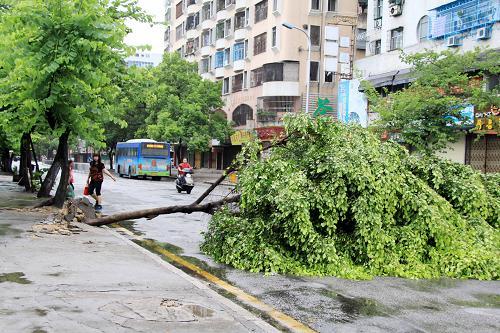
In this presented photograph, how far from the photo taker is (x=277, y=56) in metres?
44.8

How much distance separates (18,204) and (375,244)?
12559mm

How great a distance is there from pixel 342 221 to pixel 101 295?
4287 millimetres

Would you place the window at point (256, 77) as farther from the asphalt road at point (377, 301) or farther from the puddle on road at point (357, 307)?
the puddle on road at point (357, 307)

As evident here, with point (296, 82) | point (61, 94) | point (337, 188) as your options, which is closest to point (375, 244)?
point (337, 188)

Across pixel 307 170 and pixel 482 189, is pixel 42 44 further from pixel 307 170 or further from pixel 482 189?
pixel 482 189

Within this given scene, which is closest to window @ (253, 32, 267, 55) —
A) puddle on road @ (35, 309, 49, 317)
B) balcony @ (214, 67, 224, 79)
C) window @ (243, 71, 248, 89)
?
window @ (243, 71, 248, 89)

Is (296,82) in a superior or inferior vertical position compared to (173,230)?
superior

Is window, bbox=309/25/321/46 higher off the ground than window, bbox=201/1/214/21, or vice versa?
window, bbox=201/1/214/21

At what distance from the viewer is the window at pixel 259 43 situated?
1847 inches

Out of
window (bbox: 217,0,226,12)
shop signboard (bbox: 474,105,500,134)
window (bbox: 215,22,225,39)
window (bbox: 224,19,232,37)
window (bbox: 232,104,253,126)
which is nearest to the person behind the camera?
shop signboard (bbox: 474,105,500,134)

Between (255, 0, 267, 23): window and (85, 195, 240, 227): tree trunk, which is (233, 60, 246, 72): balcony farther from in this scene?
(85, 195, 240, 227): tree trunk

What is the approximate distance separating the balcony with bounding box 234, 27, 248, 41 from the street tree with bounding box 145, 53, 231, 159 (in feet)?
16.3

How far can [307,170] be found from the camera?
930cm

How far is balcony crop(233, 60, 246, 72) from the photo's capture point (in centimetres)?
5069
